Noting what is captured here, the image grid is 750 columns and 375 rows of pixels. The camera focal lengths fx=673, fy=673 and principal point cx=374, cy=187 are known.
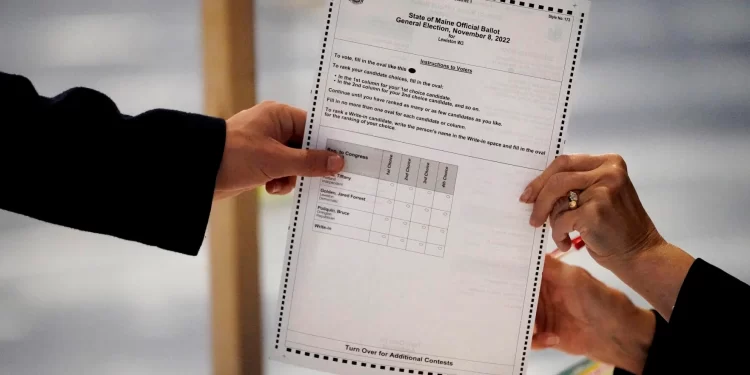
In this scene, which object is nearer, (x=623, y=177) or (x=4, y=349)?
(x=623, y=177)

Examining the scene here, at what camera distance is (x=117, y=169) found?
98 cm

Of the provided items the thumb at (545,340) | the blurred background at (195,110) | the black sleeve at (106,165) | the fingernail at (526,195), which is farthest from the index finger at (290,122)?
the thumb at (545,340)

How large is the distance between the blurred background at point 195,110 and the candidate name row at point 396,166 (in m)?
0.60

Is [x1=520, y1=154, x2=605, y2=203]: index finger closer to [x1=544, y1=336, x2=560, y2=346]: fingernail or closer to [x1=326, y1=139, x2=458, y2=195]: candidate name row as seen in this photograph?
[x1=326, y1=139, x2=458, y2=195]: candidate name row

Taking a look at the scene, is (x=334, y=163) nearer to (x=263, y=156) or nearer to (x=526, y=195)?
(x=263, y=156)

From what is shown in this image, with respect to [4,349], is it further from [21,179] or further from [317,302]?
[317,302]

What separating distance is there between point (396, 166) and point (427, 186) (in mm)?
56

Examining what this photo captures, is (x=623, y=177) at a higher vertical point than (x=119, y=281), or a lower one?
higher

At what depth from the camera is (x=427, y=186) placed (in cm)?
102

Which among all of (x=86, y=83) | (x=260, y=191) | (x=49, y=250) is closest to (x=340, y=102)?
(x=260, y=191)

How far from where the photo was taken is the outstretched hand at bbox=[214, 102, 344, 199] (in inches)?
39.2

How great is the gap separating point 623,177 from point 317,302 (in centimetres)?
51

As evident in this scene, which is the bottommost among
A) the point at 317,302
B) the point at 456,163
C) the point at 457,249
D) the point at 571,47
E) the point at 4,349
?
the point at 4,349

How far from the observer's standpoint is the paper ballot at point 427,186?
101cm
